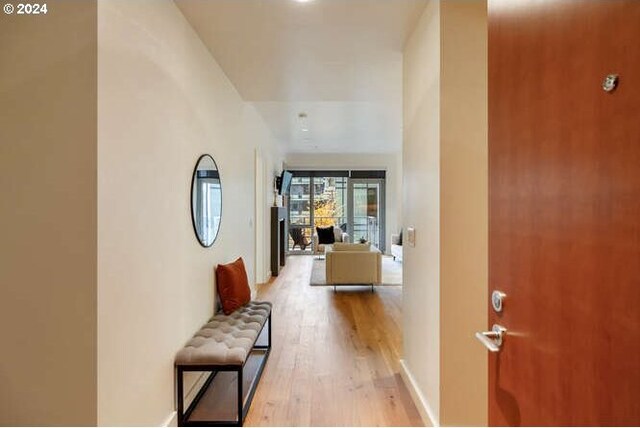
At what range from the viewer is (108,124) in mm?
1405

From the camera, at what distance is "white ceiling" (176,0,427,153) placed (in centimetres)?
213

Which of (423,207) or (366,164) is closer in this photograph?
(423,207)

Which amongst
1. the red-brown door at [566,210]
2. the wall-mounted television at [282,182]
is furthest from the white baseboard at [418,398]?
the wall-mounted television at [282,182]

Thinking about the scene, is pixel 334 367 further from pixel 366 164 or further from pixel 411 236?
pixel 366 164

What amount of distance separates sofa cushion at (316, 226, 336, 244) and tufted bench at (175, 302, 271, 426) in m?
6.04

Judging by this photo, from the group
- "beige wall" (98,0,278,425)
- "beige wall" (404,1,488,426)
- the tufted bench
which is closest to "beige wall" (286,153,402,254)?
"beige wall" (98,0,278,425)

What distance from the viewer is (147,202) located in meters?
1.74

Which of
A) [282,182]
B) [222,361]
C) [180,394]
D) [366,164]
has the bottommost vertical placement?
[180,394]

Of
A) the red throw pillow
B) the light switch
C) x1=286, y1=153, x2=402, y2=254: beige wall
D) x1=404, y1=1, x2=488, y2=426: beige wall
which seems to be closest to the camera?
x1=404, y1=1, x2=488, y2=426: beige wall

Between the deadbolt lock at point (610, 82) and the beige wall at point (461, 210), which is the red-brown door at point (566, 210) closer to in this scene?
the deadbolt lock at point (610, 82)

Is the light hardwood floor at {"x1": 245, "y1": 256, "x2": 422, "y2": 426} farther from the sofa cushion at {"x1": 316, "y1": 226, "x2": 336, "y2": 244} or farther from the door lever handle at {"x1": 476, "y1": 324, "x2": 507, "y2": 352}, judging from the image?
the sofa cushion at {"x1": 316, "y1": 226, "x2": 336, "y2": 244}

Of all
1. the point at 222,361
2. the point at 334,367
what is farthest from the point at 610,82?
the point at 334,367
